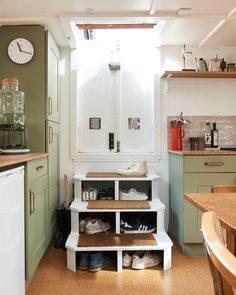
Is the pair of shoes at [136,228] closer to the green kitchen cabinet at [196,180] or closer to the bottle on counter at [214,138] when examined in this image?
the green kitchen cabinet at [196,180]

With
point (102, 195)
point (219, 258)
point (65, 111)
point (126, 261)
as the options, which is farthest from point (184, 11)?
point (219, 258)

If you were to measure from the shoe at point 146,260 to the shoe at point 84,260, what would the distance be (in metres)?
0.39

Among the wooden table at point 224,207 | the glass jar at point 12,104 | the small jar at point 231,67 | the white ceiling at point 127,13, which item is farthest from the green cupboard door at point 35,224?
the small jar at point 231,67

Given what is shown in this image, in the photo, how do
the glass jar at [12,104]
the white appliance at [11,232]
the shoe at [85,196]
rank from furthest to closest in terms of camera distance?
the shoe at [85,196] → the glass jar at [12,104] → the white appliance at [11,232]

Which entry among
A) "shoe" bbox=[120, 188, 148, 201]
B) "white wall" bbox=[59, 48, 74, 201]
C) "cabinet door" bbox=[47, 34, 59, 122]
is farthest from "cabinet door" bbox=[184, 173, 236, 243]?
"cabinet door" bbox=[47, 34, 59, 122]

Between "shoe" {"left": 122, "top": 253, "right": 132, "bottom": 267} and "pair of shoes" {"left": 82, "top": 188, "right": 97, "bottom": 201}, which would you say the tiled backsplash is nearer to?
"pair of shoes" {"left": 82, "top": 188, "right": 97, "bottom": 201}

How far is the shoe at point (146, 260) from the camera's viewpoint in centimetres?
255

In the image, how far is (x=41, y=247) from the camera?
2562 mm

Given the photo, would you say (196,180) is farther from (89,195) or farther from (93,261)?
(93,261)

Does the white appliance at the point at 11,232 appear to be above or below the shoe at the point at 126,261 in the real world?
above

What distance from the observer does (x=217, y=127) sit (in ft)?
11.5

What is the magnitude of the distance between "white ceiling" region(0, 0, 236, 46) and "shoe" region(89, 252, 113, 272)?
6.70 ft

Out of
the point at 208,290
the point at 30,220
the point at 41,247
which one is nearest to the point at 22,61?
the point at 30,220

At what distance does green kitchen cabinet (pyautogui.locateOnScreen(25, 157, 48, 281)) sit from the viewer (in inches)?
84.6
